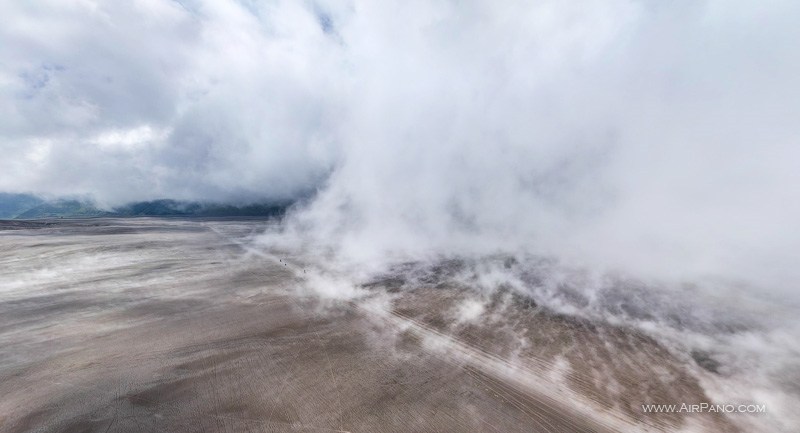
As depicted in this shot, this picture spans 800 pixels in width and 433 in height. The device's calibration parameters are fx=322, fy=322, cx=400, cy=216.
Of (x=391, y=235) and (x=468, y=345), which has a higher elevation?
(x=391, y=235)

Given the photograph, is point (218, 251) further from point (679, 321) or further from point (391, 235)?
point (679, 321)

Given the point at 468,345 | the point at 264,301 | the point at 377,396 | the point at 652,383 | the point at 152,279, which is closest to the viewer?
the point at 377,396

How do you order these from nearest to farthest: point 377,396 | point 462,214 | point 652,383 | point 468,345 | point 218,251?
point 377,396
point 652,383
point 468,345
point 218,251
point 462,214

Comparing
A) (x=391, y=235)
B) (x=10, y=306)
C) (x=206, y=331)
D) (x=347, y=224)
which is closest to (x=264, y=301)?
(x=206, y=331)

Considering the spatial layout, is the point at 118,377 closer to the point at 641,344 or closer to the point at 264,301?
the point at 264,301

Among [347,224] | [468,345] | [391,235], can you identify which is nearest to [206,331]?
[468,345]

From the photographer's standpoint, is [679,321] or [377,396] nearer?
[377,396]
